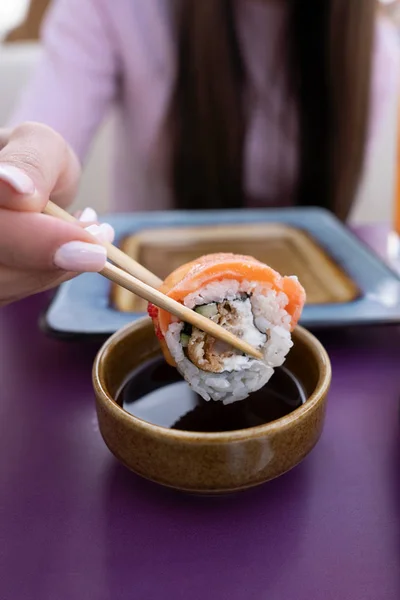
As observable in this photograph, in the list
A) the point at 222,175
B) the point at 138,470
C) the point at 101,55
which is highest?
the point at 101,55

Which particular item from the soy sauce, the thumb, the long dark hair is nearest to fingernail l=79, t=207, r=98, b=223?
the thumb

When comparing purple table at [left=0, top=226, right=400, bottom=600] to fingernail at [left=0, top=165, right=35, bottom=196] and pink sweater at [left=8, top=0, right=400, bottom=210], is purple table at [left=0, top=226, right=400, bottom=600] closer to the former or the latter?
fingernail at [left=0, top=165, right=35, bottom=196]

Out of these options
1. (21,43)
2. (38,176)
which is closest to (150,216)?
(38,176)

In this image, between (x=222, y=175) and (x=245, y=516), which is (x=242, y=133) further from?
(x=245, y=516)

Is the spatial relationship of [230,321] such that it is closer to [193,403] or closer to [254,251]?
[193,403]

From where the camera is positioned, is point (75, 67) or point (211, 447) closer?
point (211, 447)

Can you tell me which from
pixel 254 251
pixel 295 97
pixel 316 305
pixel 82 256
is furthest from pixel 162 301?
pixel 295 97
